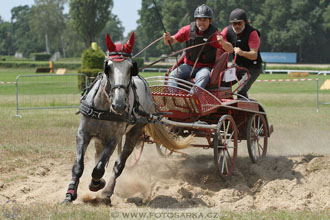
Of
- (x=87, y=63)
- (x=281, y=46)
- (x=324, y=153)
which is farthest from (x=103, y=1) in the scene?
(x=324, y=153)

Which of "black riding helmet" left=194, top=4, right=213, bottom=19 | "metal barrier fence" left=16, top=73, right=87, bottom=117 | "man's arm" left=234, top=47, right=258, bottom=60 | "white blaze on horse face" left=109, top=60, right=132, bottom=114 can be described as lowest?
"metal barrier fence" left=16, top=73, right=87, bottom=117

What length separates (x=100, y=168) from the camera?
6016 millimetres

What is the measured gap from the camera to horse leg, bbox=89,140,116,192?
602 centimetres

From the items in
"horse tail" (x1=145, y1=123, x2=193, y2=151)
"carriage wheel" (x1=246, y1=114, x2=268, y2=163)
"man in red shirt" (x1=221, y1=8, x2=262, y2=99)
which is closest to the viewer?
"horse tail" (x1=145, y1=123, x2=193, y2=151)

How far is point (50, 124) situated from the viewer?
45.2 ft

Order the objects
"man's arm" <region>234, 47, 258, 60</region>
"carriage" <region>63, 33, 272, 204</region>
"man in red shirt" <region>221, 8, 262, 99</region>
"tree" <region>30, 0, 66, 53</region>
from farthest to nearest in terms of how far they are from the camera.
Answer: "tree" <region>30, 0, 66, 53</region>
"man in red shirt" <region>221, 8, 262, 99</region>
"man's arm" <region>234, 47, 258, 60</region>
"carriage" <region>63, 33, 272, 204</region>

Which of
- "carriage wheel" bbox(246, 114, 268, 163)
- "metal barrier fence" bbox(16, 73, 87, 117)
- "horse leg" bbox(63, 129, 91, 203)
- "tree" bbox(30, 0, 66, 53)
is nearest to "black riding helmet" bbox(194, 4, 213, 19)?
"carriage wheel" bbox(246, 114, 268, 163)

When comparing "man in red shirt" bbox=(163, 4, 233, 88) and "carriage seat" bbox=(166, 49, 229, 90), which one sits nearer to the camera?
Answer: "man in red shirt" bbox=(163, 4, 233, 88)

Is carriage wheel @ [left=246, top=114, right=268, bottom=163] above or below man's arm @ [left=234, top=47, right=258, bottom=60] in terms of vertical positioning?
below

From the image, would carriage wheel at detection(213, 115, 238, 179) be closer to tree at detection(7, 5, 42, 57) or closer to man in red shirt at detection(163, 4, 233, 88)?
man in red shirt at detection(163, 4, 233, 88)

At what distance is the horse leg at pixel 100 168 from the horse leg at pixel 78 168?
0.56 feet

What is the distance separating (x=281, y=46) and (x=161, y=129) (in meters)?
71.8

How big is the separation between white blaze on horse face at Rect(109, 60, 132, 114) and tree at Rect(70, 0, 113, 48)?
7029cm

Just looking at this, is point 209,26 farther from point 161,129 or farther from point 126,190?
point 126,190
